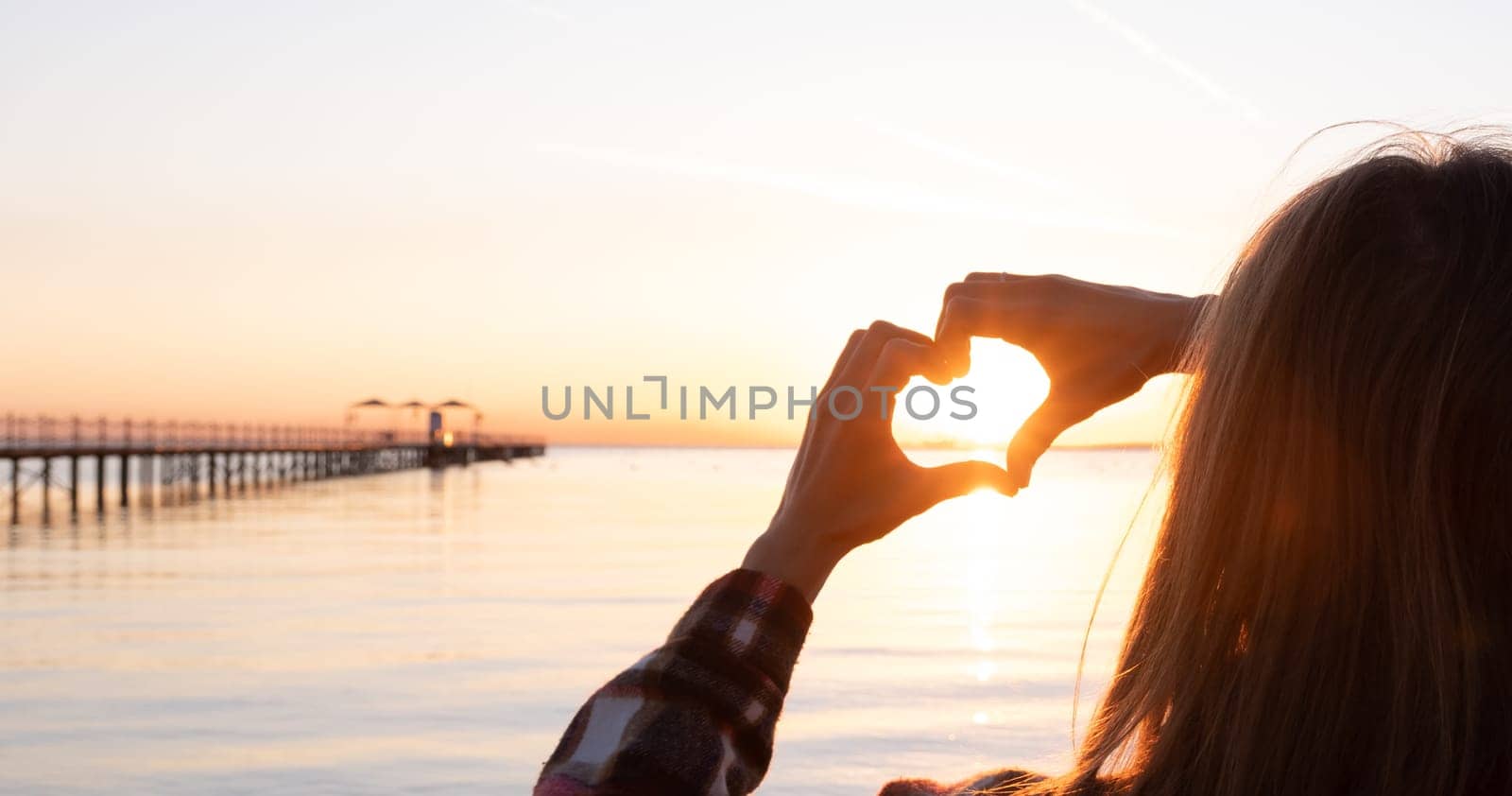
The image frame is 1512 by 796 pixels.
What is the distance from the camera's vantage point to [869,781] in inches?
274

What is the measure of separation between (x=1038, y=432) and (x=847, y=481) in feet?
0.52

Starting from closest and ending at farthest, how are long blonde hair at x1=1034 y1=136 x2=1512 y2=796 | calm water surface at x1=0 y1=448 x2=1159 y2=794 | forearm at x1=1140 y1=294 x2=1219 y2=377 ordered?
long blonde hair at x1=1034 y1=136 x2=1512 y2=796
forearm at x1=1140 y1=294 x2=1219 y2=377
calm water surface at x1=0 y1=448 x2=1159 y2=794

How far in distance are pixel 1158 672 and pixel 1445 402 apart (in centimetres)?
27

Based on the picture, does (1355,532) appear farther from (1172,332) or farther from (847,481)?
(847,481)

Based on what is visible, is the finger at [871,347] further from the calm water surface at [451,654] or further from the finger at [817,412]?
the calm water surface at [451,654]

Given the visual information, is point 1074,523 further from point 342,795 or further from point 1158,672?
point 1158,672

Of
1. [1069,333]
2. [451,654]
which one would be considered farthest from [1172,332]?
[451,654]

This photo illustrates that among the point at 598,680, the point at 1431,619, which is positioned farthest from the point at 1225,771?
the point at 598,680

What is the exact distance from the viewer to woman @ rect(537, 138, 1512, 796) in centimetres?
91

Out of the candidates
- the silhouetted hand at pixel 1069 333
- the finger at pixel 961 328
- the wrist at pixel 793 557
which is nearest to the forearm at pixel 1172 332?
the silhouetted hand at pixel 1069 333

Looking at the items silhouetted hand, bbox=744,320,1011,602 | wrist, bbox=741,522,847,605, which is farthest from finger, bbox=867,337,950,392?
wrist, bbox=741,522,847,605

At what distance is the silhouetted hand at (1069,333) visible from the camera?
987 millimetres

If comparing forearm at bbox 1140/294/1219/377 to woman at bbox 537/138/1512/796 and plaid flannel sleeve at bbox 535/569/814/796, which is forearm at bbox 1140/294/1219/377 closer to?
woman at bbox 537/138/1512/796

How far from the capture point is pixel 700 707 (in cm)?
93
